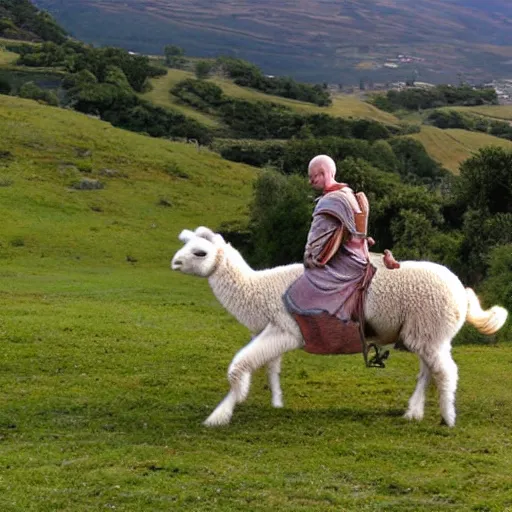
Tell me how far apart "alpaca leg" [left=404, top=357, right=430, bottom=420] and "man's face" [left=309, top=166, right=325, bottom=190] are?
2.60 meters

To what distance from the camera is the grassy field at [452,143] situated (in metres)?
100

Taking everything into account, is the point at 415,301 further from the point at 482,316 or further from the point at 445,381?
the point at 482,316

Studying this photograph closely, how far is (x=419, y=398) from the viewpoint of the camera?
11.2m

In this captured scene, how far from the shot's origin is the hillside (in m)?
38.8

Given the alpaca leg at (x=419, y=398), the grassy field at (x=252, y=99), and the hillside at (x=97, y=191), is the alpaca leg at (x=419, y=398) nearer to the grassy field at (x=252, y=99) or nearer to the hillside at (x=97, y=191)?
the hillside at (x=97, y=191)

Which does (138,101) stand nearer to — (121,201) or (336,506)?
(121,201)

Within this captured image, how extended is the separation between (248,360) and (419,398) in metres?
2.31

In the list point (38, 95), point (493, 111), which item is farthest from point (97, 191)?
point (493, 111)

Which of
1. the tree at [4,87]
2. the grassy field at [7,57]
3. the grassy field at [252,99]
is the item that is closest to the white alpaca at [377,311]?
the tree at [4,87]

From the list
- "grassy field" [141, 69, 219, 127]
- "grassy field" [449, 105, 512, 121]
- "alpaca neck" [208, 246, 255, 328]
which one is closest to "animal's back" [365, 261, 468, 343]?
"alpaca neck" [208, 246, 255, 328]

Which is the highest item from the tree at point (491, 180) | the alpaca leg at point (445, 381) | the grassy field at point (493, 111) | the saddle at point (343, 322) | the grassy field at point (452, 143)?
the saddle at point (343, 322)

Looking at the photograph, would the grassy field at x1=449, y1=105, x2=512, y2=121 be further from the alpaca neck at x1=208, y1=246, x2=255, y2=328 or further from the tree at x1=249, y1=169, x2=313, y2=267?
the alpaca neck at x1=208, y1=246, x2=255, y2=328

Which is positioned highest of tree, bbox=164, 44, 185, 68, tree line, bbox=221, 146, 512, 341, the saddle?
the saddle

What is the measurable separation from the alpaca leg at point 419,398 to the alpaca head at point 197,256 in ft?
9.68
